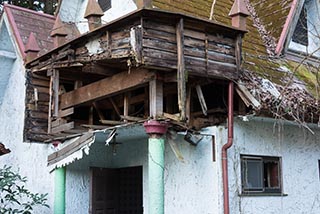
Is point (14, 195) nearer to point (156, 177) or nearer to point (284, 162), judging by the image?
point (156, 177)

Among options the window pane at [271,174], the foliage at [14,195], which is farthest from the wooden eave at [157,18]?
the foliage at [14,195]

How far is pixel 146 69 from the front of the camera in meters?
7.76

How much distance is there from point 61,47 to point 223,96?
312 cm

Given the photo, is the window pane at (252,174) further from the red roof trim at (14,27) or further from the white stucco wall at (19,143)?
the red roof trim at (14,27)

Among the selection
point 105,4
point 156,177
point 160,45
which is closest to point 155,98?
point 160,45

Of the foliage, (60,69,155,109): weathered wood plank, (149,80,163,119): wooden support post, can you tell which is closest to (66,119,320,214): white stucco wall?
(149,80,163,119): wooden support post

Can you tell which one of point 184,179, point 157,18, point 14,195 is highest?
point 157,18

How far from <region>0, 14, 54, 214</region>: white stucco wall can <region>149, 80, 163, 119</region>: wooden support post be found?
191 inches

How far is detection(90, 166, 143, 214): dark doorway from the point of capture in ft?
38.9

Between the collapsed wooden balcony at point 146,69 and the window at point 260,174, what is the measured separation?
1.13 m

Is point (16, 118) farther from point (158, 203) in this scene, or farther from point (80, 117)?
point (158, 203)

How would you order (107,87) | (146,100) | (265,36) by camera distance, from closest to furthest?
(107,87) → (146,100) → (265,36)

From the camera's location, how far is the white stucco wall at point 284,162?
29.0 feet

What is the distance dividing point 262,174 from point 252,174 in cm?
27
